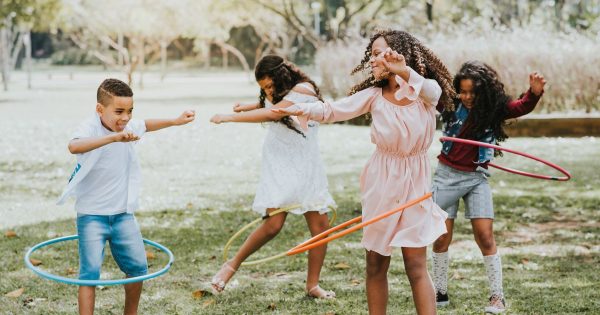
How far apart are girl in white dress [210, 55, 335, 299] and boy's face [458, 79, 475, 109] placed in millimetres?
953

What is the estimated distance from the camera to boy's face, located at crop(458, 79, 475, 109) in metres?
5.20

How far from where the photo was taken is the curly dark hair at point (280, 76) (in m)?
5.48

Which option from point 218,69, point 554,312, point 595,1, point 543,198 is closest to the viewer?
point 554,312

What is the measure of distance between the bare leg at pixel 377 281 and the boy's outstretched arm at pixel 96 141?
1380mm

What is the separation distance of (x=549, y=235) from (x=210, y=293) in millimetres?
3495

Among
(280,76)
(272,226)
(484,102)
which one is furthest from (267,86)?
(484,102)

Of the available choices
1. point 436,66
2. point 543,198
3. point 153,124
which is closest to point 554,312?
point 436,66

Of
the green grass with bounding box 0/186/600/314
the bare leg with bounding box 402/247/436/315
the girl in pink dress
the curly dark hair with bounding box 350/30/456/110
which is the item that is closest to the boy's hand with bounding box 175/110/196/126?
the girl in pink dress

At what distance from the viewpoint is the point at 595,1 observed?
90.3ft

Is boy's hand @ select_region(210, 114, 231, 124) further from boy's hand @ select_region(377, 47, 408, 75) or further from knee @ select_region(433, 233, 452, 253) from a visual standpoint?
knee @ select_region(433, 233, 452, 253)

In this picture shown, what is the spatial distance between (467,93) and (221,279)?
6.83 ft

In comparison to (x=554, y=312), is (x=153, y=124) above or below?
above

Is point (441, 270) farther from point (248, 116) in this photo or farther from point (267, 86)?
point (248, 116)

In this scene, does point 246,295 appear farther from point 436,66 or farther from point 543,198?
point 543,198
